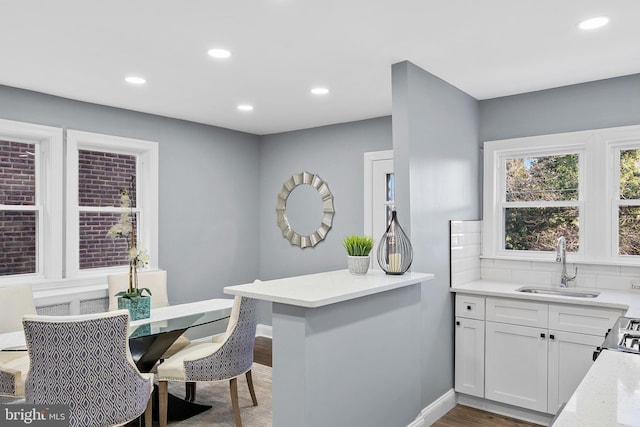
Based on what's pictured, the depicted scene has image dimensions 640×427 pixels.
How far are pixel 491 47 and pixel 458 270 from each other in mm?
1676

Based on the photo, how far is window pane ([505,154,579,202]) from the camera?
12.1 feet

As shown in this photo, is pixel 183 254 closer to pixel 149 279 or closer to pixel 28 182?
pixel 149 279

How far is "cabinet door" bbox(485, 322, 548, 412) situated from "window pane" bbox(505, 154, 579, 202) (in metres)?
1.19

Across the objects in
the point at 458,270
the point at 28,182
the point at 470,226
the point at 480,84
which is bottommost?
the point at 458,270

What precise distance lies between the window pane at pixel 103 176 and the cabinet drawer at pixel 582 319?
3.83m

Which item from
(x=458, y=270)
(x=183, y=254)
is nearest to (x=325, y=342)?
(x=458, y=270)

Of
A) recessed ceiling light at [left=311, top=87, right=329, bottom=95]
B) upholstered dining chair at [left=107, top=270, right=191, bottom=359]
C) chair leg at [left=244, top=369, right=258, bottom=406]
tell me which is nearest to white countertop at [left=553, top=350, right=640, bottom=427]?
chair leg at [left=244, top=369, right=258, bottom=406]

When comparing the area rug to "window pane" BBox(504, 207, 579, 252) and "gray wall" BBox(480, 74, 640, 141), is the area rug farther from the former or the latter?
"gray wall" BBox(480, 74, 640, 141)

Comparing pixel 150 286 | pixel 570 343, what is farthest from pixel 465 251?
pixel 150 286

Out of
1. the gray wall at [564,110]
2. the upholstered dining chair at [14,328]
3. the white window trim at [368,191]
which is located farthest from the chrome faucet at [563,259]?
the upholstered dining chair at [14,328]

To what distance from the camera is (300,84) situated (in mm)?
3559

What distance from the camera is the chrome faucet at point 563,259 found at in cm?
352

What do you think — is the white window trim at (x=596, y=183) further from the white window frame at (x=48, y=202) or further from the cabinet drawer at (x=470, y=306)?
the white window frame at (x=48, y=202)

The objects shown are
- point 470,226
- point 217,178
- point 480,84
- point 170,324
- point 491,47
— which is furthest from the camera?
point 217,178
